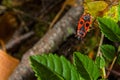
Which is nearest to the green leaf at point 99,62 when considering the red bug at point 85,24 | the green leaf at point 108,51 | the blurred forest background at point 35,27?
the green leaf at point 108,51

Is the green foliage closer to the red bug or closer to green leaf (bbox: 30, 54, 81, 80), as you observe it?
green leaf (bbox: 30, 54, 81, 80)

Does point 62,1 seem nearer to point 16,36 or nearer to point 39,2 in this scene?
point 39,2

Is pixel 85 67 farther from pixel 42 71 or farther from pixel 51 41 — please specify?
pixel 51 41

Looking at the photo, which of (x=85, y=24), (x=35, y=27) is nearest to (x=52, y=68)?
(x=85, y=24)

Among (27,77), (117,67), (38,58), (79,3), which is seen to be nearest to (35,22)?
(79,3)

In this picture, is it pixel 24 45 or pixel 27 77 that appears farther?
pixel 24 45

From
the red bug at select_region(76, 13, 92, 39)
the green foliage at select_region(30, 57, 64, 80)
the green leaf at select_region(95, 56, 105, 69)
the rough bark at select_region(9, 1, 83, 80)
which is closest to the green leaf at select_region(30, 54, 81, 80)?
the green foliage at select_region(30, 57, 64, 80)
